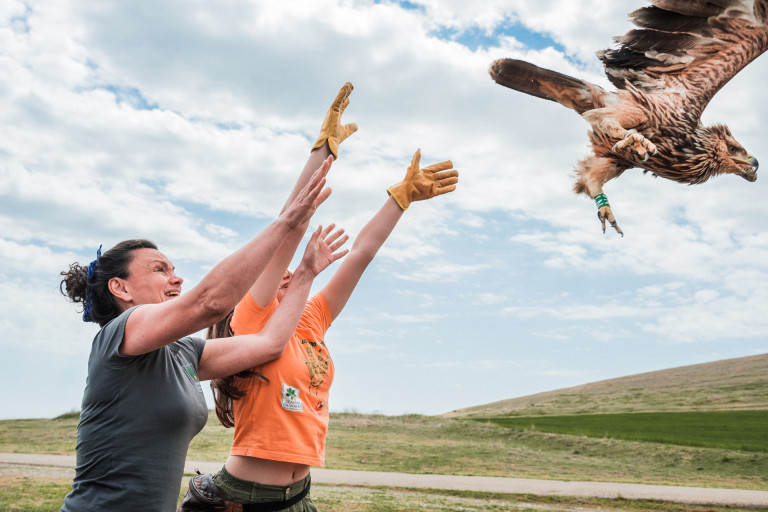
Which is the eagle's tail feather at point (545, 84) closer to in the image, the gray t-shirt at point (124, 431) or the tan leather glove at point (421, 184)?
the tan leather glove at point (421, 184)

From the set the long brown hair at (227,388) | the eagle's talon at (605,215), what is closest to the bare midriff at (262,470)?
the long brown hair at (227,388)

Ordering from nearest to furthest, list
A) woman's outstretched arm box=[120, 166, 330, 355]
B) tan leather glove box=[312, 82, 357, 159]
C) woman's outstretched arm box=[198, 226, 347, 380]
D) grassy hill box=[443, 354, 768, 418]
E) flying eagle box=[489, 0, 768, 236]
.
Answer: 1. woman's outstretched arm box=[120, 166, 330, 355]
2. flying eagle box=[489, 0, 768, 236]
3. woman's outstretched arm box=[198, 226, 347, 380]
4. tan leather glove box=[312, 82, 357, 159]
5. grassy hill box=[443, 354, 768, 418]

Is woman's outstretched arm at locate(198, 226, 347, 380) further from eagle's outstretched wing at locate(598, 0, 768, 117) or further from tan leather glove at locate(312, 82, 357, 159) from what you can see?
eagle's outstretched wing at locate(598, 0, 768, 117)

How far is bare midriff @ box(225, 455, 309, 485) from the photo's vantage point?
2.45m

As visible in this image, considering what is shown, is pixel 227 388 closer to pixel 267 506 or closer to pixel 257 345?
pixel 257 345

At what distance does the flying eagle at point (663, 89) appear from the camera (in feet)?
7.18

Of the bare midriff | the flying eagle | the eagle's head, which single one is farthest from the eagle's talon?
the bare midriff

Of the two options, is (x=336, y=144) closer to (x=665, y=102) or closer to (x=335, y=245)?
(x=335, y=245)

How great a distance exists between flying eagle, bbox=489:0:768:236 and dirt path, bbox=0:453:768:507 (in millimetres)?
8114

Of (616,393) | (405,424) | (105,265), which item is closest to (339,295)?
(105,265)

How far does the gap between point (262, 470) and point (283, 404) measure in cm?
27

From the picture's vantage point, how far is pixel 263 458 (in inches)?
95.7

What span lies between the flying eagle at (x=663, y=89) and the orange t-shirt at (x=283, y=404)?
4.04ft

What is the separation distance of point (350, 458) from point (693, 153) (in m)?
12.5
